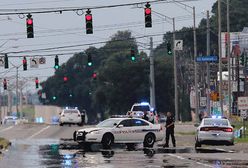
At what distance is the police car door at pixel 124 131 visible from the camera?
40062mm

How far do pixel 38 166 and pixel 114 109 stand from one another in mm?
97985

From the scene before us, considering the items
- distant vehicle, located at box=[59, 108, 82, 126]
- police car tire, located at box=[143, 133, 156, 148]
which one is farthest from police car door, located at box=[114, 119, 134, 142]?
distant vehicle, located at box=[59, 108, 82, 126]

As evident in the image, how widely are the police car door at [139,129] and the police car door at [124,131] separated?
21 centimetres

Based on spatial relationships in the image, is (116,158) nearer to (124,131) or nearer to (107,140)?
(107,140)

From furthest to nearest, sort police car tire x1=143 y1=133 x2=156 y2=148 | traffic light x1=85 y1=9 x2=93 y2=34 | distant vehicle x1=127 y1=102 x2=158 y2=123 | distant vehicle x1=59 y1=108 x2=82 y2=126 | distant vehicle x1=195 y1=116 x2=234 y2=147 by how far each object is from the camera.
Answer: distant vehicle x1=59 y1=108 x2=82 y2=126
distant vehicle x1=127 y1=102 x2=158 y2=123
traffic light x1=85 y1=9 x2=93 y2=34
police car tire x1=143 y1=133 x2=156 y2=148
distant vehicle x1=195 y1=116 x2=234 y2=147

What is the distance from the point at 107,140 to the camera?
131 feet

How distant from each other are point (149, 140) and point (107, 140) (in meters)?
2.33

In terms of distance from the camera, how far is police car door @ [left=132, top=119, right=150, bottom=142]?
133 feet

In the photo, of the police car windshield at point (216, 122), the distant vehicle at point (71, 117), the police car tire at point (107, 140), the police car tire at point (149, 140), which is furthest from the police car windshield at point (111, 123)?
the distant vehicle at point (71, 117)

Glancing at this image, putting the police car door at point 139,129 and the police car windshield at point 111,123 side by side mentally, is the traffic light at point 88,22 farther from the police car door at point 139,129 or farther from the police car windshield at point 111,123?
the police car door at point 139,129

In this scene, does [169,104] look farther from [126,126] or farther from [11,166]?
[11,166]

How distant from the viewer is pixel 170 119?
132 ft

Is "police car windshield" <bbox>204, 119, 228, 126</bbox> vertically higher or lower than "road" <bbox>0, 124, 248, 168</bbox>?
higher

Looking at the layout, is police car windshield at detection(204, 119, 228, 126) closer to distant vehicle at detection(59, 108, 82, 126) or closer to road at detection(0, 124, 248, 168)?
road at detection(0, 124, 248, 168)
